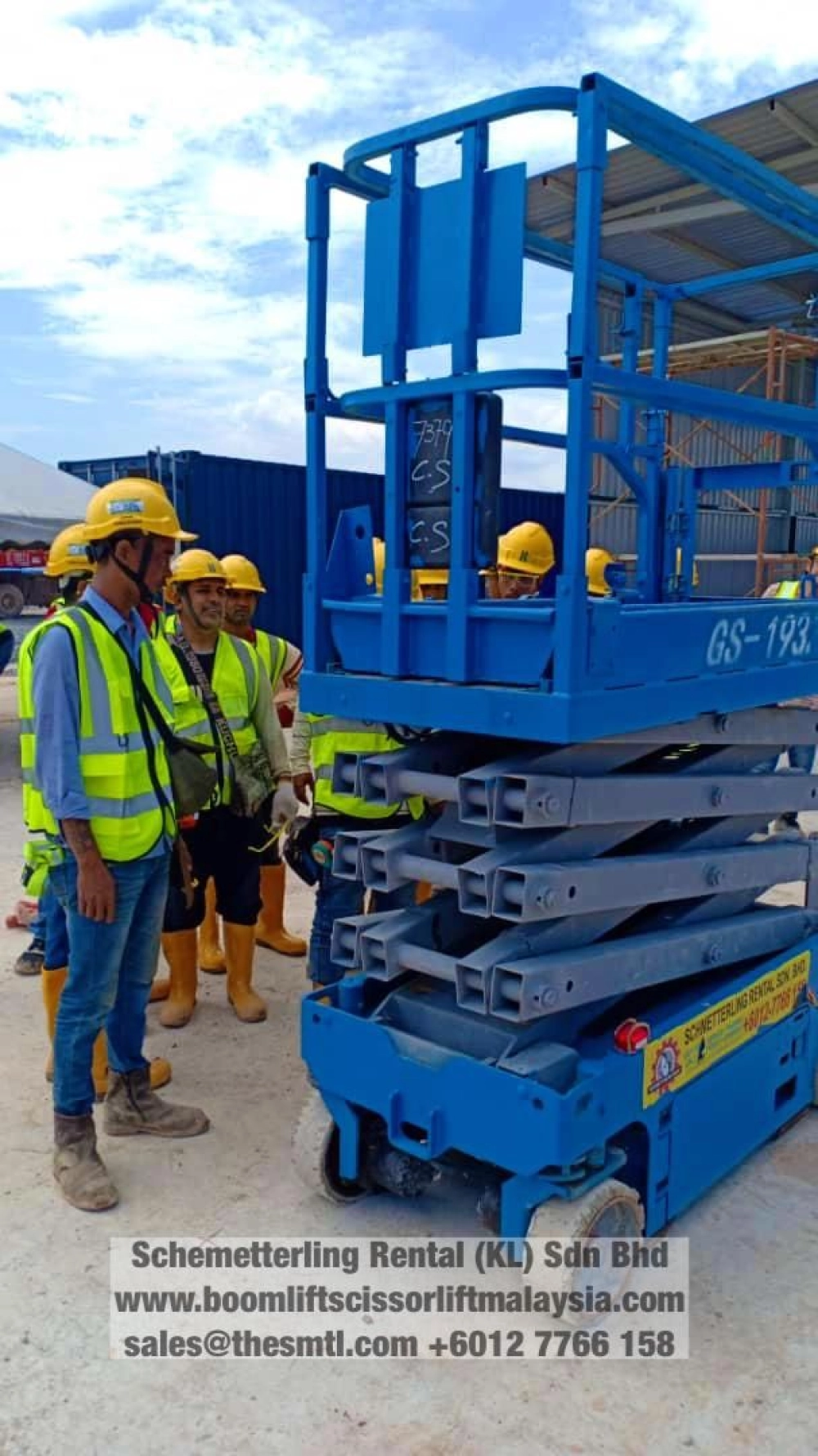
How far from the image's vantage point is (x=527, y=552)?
472 centimetres

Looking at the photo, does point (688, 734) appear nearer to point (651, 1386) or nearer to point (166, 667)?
point (651, 1386)

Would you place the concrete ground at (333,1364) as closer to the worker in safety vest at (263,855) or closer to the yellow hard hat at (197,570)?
the worker in safety vest at (263,855)

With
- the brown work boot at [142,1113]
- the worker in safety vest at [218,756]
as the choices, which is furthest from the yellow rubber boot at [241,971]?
the brown work boot at [142,1113]

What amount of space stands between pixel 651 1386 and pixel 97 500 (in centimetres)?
254

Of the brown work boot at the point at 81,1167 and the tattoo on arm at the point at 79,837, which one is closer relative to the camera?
the tattoo on arm at the point at 79,837

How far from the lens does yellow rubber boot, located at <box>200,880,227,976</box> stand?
4.80 metres

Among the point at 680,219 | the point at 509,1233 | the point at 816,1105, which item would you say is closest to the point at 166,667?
the point at 509,1233

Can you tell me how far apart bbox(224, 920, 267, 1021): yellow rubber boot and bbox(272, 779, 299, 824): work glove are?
45 centimetres

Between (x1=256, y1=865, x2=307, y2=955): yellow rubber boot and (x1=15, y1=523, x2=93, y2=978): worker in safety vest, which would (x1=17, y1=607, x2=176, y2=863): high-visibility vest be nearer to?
(x1=15, y1=523, x2=93, y2=978): worker in safety vest

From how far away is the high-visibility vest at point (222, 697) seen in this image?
4.05m

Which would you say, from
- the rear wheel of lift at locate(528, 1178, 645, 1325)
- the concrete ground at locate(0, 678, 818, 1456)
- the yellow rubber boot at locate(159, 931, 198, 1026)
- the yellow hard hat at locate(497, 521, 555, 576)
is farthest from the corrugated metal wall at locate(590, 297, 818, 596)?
the rear wheel of lift at locate(528, 1178, 645, 1325)

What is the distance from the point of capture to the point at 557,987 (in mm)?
2447

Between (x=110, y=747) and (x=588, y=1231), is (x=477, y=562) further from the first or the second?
(x=588, y=1231)

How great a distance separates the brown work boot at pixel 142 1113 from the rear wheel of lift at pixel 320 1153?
21.4 inches
